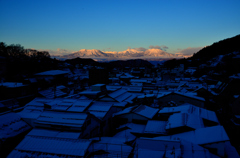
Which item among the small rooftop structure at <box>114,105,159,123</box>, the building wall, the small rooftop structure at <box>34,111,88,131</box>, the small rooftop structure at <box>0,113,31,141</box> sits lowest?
the small rooftop structure at <box>114,105,159,123</box>

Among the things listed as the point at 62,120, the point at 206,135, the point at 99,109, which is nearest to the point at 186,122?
the point at 206,135

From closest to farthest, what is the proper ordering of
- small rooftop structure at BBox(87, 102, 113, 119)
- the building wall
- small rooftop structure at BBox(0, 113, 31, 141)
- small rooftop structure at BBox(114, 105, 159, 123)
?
1. the building wall
2. small rooftop structure at BBox(0, 113, 31, 141)
3. small rooftop structure at BBox(87, 102, 113, 119)
4. small rooftop structure at BBox(114, 105, 159, 123)

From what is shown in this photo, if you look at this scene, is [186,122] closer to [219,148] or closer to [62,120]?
[219,148]

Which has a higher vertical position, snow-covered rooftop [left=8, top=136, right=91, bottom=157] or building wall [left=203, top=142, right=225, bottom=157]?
snow-covered rooftop [left=8, top=136, right=91, bottom=157]

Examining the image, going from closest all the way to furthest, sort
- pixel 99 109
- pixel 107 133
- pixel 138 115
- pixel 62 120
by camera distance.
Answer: pixel 62 120
pixel 107 133
pixel 138 115
pixel 99 109

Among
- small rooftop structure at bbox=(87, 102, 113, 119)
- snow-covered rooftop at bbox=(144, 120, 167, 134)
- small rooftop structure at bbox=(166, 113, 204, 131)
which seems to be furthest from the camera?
small rooftop structure at bbox=(87, 102, 113, 119)

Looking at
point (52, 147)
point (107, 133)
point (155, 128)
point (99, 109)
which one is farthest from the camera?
point (99, 109)

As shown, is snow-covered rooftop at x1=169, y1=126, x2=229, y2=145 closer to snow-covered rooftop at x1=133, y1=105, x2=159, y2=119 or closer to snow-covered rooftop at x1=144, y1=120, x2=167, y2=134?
snow-covered rooftop at x1=144, y1=120, x2=167, y2=134

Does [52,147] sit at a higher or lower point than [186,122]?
higher

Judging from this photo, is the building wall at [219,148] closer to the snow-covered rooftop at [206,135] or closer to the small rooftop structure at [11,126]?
the snow-covered rooftop at [206,135]

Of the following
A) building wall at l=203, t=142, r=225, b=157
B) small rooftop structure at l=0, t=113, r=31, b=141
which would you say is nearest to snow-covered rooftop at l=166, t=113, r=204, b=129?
building wall at l=203, t=142, r=225, b=157

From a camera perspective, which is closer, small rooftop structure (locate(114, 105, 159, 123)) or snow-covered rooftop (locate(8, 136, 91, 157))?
snow-covered rooftop (locate(8, 136, 91, 157))

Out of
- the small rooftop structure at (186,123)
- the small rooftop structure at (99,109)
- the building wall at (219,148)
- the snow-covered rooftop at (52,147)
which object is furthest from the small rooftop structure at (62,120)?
the building wall at (219,148)

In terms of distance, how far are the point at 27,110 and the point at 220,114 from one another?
19799 millimetres
